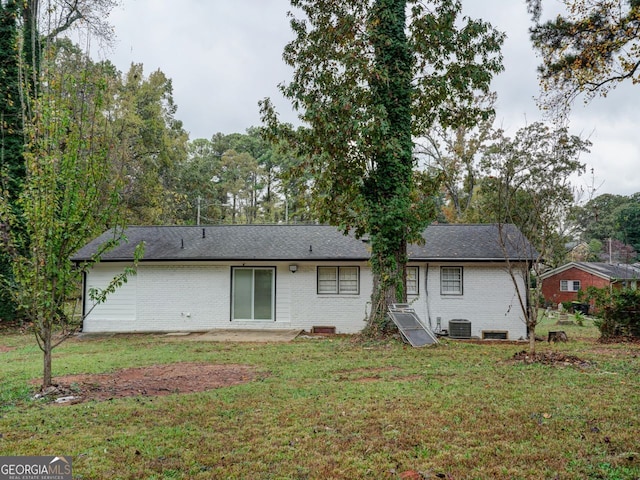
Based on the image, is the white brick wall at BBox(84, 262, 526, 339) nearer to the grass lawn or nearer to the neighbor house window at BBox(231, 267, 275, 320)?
the neighbor house window at BBox(231, 267, 275, 320)

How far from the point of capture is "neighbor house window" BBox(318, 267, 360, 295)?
14.3 meters

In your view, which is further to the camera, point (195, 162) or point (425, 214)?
point (195, 162)

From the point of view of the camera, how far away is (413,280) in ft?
46.8

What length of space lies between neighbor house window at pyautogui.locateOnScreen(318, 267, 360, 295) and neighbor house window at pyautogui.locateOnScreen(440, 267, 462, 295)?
2.71 m

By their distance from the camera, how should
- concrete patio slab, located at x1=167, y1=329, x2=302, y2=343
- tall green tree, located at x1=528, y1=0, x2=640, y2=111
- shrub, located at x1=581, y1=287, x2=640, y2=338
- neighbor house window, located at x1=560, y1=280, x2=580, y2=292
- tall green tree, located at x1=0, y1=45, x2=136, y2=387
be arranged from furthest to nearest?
neighbor house window, located at x1=560, y1=280, x2=580, y2=292 < concrete patio slab, located at x1=167, y1=329, x2=302, y2=343 < shrub, located at x1=581, y1=287, x2=640, y2=338 < tall green tree, located at x1=528, y1=0, x2=640, y2=111 < tall green tree, located at x1=0, y1=45, x2=136, y2=387

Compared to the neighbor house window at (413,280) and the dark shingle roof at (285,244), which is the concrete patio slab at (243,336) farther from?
the neighbor house window at (413,280)

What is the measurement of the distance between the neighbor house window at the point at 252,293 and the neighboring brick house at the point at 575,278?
A: 22619mm

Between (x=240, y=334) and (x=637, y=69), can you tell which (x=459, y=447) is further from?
(x=240, y=334)

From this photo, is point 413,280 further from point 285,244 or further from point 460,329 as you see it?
point 285,244

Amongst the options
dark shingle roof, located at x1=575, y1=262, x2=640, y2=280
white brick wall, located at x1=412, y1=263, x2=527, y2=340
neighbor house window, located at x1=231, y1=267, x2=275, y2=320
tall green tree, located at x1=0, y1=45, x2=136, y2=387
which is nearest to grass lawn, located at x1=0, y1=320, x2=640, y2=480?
tall green tree, located at x1=0, y1=45, x2=136, y2=387

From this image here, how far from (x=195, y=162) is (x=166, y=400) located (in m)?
31.6

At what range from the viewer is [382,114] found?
997 cm

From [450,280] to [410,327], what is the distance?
4344mm

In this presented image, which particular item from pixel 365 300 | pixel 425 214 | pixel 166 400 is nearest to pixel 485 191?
pixel 365 300
